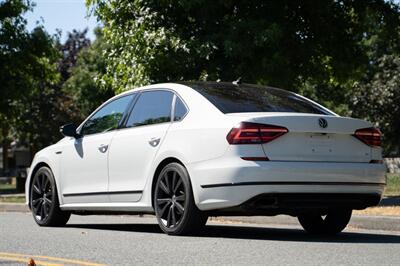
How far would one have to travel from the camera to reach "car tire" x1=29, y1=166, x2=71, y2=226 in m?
10.4

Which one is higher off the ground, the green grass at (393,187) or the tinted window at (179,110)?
the tinted window at (179,110)

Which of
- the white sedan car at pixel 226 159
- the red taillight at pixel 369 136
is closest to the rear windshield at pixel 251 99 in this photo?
the white sedan car at pixel 226 159

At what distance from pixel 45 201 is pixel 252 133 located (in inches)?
144

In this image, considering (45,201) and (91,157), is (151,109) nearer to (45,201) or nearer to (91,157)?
(91,157)

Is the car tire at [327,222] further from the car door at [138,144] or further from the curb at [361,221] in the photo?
the car door at [138,144]

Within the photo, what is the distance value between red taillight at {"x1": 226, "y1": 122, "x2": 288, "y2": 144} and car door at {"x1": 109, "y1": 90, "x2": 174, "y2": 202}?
107cm

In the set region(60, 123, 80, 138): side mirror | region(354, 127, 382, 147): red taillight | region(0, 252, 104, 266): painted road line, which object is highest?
region(354, 127, 382, 147): red taillight

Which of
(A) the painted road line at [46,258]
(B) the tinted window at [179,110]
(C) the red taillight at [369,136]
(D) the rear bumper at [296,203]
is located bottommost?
(A) the painted road line at [46,258]

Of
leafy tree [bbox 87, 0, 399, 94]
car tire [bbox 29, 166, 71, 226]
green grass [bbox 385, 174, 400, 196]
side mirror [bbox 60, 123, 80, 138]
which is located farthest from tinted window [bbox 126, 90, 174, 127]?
green grass [bbox 385, 174, 400, 196]

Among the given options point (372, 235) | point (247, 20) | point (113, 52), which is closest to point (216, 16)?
point (247, 20)

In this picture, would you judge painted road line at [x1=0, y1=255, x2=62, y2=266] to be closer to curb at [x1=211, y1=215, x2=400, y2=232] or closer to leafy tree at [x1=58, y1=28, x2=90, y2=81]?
curb at [x1=211, y1=215, x2=400, y2=232]

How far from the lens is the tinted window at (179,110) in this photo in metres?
8.83

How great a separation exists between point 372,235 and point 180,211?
6.98 ft

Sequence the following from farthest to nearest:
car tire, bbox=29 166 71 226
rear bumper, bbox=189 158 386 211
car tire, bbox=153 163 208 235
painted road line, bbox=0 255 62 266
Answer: car tire, bbox=29 166 71 226 < car tire, bbox=153 163 208 235 < rear bumper, bbox=189 158 386 211 < painted road line, bbox=0 255 62 266
